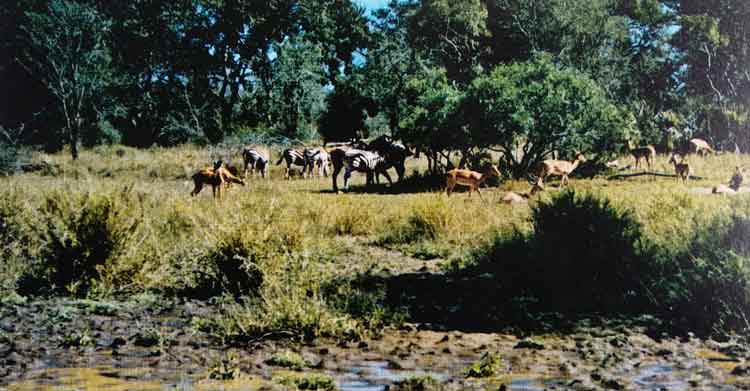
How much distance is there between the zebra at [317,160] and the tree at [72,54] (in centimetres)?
1352

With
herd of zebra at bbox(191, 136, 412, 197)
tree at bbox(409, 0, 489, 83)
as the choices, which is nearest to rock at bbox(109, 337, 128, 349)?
herd of zebra at bbox(191, 136, 412, 197)

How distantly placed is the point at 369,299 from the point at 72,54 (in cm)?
3755

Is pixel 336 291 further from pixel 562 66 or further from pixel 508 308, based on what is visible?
pixel 562 66

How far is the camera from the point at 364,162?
25.9 m

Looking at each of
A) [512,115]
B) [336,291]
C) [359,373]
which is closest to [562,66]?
[512,115]

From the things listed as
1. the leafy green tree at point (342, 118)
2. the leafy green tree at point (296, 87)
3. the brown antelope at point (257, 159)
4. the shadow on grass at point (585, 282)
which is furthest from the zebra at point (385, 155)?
the leafy green tree at point (296, 87)

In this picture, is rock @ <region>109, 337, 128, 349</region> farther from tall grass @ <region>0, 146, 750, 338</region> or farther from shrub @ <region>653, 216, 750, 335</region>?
shrub @ <region>653, 216, 750, 335</region>

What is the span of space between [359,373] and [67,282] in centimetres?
481

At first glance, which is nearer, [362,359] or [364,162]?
[362,359]

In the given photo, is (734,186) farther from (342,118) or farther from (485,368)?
(342,118)

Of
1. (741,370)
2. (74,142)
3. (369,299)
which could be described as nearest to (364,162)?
(369,299)

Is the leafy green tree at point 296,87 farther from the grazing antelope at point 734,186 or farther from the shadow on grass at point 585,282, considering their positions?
the shadow on grass at point 585,282

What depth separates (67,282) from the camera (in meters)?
9.73

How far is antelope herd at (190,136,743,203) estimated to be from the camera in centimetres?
1991
